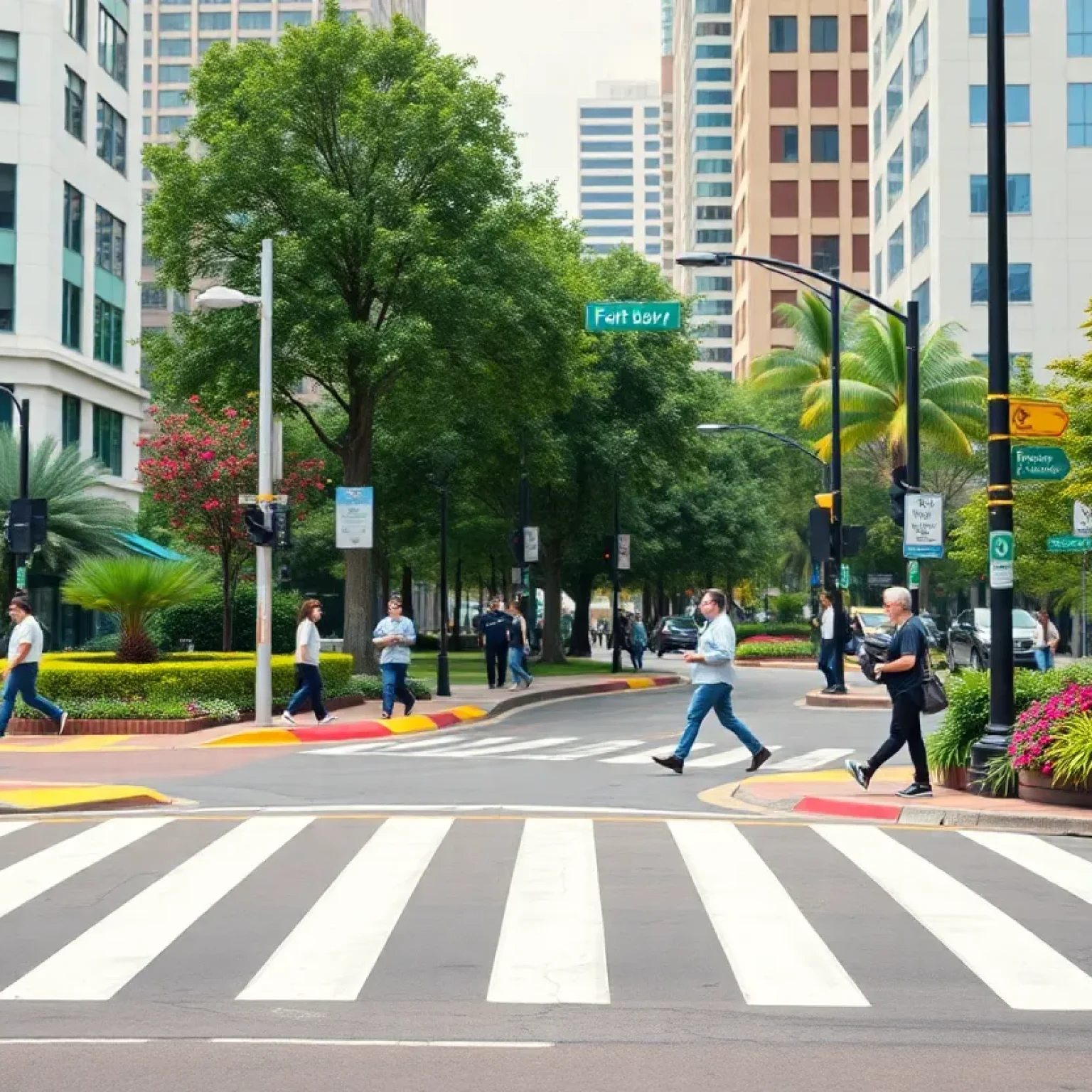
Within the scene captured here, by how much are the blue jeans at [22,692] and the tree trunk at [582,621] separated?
122 feet

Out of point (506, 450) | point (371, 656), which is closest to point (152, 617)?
point (371, 656)

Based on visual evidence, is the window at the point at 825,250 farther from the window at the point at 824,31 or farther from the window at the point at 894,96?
the window at the point at 894,96

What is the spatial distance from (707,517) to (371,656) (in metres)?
26.0

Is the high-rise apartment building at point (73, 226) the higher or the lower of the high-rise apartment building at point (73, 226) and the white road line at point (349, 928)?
the higher

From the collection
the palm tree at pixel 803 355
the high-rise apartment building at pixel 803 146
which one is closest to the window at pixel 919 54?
the palm tree at pixel 803 355

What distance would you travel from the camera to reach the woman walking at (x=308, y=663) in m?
23.5

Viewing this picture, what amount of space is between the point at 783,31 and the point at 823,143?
8.46m

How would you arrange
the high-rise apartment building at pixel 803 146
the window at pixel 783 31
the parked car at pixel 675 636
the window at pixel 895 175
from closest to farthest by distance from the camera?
the parked car at pixel 675 636, the window at pixel 895 175, the high-rise apartment building at pixel 803 146, the window at pixel 783 31

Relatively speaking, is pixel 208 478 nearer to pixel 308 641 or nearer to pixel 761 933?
pixel 308 641

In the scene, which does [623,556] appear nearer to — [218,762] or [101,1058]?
[218,762]

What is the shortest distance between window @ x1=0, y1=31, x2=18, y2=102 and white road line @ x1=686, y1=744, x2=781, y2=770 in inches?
1368

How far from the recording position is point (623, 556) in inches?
1773

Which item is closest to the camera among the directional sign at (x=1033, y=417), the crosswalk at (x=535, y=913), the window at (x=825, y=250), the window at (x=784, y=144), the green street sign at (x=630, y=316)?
the crosswalk at (x=535, y=913)

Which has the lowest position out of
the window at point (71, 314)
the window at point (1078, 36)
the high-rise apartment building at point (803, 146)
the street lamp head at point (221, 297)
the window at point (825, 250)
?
the street lamp head at point (221, 297)
